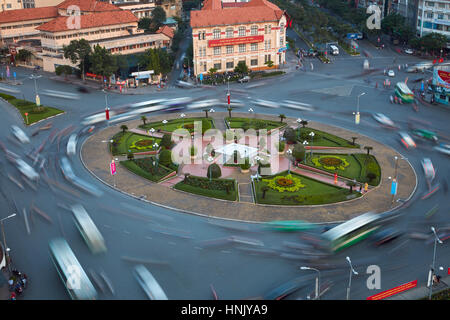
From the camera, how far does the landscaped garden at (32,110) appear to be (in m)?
81.8

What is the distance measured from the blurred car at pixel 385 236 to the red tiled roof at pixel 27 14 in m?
111

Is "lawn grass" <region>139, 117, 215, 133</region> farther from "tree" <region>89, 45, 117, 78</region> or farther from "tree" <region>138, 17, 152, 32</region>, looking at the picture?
"tree" <region>138, 17, 152, 32</region>

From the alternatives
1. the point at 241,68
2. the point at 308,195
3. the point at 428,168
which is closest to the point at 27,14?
the point at 241,68

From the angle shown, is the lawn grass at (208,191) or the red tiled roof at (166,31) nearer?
the lawn grass at (208,191)

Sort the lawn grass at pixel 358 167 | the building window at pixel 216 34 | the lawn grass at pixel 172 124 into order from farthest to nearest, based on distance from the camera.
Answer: the building window at pixel 216 34 → the lawn grass at pixel 172 124 → the lawn grass at pixel 358 167

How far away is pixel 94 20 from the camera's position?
386 feet

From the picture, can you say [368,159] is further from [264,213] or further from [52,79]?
[52,79]

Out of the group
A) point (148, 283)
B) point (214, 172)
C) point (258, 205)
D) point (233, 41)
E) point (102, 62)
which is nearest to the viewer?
point (148, 283)

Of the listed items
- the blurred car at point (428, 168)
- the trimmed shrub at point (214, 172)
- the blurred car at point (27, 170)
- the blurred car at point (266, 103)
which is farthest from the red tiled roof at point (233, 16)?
the blurred car at point (428, 168)

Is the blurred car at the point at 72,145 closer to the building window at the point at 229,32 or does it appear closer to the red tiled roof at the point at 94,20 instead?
the building window at the point at 229,32

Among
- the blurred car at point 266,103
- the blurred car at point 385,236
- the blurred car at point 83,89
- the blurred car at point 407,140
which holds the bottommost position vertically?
the blurred car at point 385,236

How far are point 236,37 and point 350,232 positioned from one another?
236 ft

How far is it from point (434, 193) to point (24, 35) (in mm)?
109996

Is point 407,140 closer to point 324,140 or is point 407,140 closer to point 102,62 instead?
point 324,140
